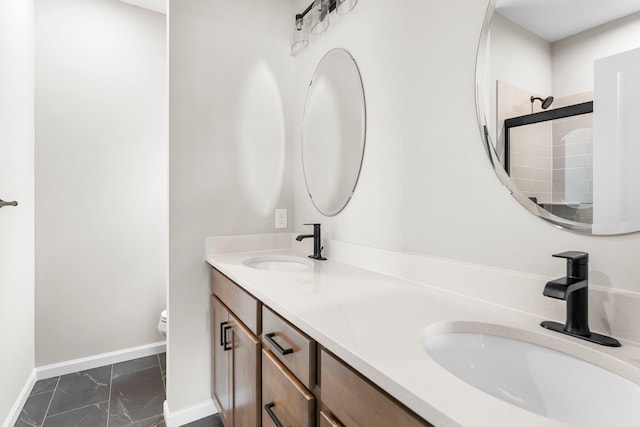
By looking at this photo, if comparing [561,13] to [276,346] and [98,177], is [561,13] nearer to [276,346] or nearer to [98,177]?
[276,346]

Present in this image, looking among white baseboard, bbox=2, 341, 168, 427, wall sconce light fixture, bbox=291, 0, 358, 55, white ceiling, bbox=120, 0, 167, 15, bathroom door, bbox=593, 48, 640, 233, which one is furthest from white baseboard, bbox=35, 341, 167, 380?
bathroom door, bbox=593, 48, 640, 233

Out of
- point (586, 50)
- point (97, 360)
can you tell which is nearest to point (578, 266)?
point (586, 50)

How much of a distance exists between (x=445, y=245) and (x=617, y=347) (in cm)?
51

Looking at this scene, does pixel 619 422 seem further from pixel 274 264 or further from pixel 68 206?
pixel 68 206

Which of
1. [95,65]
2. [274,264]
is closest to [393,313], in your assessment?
[274,264]

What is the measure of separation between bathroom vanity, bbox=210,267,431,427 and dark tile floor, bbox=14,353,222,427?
52 cm

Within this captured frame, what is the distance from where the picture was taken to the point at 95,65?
88.7 inches

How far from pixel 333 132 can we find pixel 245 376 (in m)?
1.21

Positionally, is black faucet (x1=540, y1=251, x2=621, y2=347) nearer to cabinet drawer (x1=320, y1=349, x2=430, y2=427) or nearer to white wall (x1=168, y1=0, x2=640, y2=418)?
white wall (x1=168, y1=0, x2=640, y2=418)

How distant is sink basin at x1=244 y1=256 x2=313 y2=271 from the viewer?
169 cm

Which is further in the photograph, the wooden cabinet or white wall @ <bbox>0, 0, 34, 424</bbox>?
white wall @ <bbox>0, 0, 34, 424</bbox>

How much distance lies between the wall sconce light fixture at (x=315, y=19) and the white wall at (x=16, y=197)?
4.72 feet

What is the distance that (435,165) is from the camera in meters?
1.13

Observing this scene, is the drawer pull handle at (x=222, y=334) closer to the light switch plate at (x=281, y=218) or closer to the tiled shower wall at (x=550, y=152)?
the light switch plate at (x=281, y=218)
